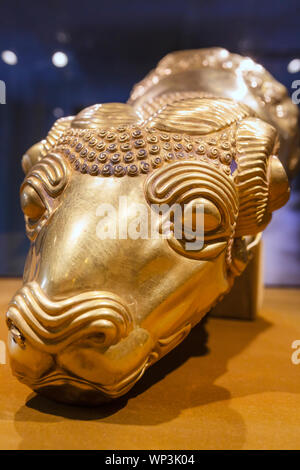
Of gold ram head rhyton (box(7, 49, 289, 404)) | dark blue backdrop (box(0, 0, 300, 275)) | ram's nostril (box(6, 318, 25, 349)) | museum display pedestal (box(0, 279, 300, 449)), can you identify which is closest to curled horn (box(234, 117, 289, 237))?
gold ram head rhyton (box(7, 49, 289, 404))

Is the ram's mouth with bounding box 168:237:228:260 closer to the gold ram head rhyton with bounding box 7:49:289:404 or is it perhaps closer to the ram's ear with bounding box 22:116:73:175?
the gold ram head rhyton with bounding box 7:49:289:404

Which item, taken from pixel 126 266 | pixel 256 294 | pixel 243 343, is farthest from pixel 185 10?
pixel 126 266

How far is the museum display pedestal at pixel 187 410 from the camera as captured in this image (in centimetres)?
62

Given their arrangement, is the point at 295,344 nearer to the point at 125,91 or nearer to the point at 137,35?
the point at 125,91

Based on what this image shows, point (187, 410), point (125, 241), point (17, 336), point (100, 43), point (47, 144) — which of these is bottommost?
point (187, 410)

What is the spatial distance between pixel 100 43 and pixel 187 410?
1.50 m

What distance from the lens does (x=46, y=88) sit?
1.70 metres

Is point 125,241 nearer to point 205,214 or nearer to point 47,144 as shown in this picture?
point 205,214

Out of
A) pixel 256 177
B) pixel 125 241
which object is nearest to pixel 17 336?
pixel 125 241

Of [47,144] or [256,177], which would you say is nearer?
[256,177]

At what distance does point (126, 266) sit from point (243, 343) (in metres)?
0.56

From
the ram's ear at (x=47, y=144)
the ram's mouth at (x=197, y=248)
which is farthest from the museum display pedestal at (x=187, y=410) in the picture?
the ram's ear at (x=47, y=144)

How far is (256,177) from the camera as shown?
0.79 metres
